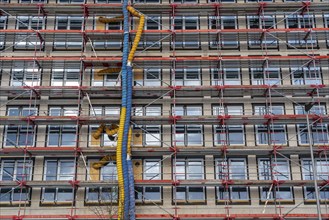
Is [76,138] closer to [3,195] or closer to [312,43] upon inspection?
[3,195]

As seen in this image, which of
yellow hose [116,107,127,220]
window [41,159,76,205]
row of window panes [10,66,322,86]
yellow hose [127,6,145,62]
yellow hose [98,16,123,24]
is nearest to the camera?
yellow hose [116,107,127,220]

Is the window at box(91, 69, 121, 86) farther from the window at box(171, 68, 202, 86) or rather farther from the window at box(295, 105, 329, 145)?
the window at box(295, 105, 329, 145)

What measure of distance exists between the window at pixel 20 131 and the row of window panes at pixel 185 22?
626 centimetres

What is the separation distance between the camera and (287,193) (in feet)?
111

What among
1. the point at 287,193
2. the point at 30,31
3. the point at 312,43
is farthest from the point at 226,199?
the point at 30,31

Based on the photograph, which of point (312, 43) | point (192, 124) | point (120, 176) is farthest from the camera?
point (312, 43)

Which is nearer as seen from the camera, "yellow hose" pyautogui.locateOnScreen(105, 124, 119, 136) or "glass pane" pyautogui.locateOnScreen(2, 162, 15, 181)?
"glass pane" pyautogui.locateOnScreen(2, 162, 15, 181)

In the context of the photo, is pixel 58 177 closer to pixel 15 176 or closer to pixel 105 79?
pixel 15 176

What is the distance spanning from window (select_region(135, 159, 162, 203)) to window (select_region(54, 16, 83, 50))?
9525 millimetres

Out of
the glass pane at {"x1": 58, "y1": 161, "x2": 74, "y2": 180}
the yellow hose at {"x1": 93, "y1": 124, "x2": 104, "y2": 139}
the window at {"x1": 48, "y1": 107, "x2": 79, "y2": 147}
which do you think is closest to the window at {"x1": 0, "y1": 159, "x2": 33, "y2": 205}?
the glass pane at {"x1": 58, "y1": 161, "x2": 74, "y2": 180}

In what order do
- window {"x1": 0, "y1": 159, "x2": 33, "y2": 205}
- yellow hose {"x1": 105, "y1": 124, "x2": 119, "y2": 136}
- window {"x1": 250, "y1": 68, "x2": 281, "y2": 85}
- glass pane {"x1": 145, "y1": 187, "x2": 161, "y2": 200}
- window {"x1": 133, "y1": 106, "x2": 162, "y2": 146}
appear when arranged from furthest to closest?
1. window {"x1": 250, "y1": 68, "x2": 281, "y2": 85}
2. window {"x1": 133, "y1": 106, "x2": 162, "y2": 146}
3. yellow hose {"x1": 105, "y1": 124, "x2": 119, "y2": 136}
4. glass pane {"x1": 145, "y1": 187, "x2": 161, "y2": 200}
5. window {"x1": 0, "y1": 159, "x2": 33, "y2": 205}

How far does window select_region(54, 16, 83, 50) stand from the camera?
36.4 metres

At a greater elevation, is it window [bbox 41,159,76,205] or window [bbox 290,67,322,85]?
window [bbox 290,67,322,85]

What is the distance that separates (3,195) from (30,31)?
10.7 metres
